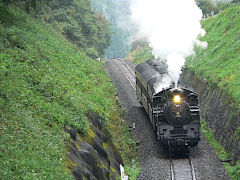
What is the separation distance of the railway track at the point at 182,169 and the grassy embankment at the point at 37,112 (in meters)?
2.26

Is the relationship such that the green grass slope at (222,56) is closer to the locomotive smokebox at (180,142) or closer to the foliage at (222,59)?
the foliage at (222,59)

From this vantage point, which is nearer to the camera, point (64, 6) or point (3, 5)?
point (3, 5)

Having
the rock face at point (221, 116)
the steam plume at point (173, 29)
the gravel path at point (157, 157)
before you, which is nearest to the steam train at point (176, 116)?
the gravel path at point (157, 157)

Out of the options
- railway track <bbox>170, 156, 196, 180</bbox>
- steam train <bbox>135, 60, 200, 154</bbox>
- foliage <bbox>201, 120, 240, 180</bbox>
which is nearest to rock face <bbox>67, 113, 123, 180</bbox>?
railway track <bbox>170, 156, 196, 180</bbox>

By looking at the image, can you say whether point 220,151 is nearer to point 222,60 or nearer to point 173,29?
point 222,60

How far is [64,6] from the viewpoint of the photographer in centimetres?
4350

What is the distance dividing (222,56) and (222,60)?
23.9 inches

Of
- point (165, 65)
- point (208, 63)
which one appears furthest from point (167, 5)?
point (165, 65)

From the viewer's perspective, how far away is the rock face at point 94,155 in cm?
1137

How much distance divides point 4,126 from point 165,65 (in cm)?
1343

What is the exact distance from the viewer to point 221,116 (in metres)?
21.4

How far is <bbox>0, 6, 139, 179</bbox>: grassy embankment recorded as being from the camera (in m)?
9.76

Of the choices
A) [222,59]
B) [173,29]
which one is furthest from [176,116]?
[173,29]

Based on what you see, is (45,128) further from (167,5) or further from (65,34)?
(65,34)
